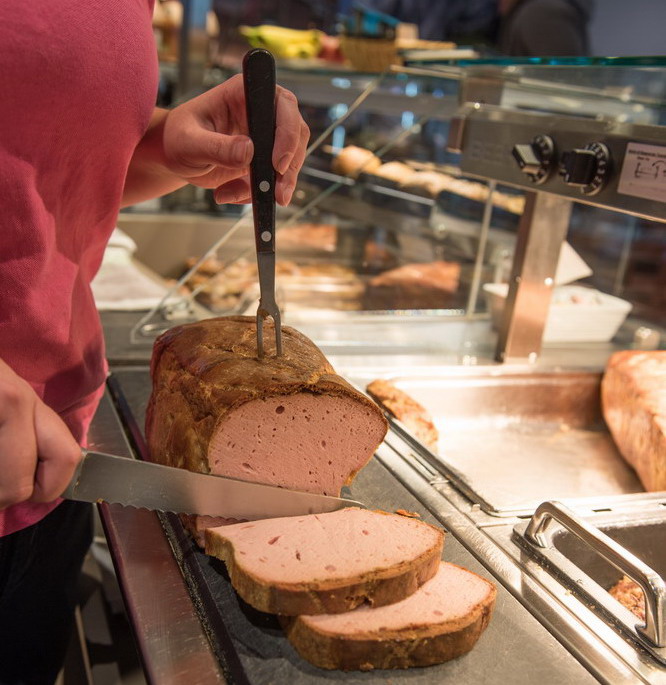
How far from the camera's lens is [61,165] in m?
1.22

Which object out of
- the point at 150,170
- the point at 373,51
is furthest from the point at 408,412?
the point at 373,51

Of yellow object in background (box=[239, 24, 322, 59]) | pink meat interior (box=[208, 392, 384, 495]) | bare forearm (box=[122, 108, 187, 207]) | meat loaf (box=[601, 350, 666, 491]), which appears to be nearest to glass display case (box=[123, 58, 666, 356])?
meat loaf (box=[601, 350, 666, 491])

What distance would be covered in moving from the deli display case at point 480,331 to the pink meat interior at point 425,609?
6cm

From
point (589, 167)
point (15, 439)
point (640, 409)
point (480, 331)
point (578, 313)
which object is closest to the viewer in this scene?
point (15, 439)

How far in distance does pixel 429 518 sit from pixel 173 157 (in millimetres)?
906

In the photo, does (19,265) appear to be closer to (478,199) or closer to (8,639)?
(8,639)

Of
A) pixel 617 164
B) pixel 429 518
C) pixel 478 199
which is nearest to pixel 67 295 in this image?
pixel 429 518

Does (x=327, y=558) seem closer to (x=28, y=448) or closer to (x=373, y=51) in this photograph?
(x=28, y=448)

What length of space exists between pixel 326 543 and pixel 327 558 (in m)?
0.04

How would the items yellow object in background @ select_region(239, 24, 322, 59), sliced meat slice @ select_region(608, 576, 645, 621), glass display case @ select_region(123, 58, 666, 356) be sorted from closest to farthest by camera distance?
sliced meat slice @ select_region(608, 576, 645, 621), glass display case @ select_region(123, 58, 666, 356), yellow object in background @ select_region(239, 24, 322, 59)

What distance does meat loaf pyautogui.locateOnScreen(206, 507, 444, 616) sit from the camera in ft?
3.58

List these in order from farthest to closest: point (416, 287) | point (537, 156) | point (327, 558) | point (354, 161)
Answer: point (416, 287)
point (354, 161)
point (537, 156)
point (327, 558)

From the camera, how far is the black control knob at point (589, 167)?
1.67 m

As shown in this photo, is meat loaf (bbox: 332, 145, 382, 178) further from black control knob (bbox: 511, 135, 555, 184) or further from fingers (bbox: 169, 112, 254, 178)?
fingers (bbox: 169, 112, 254, 178)
